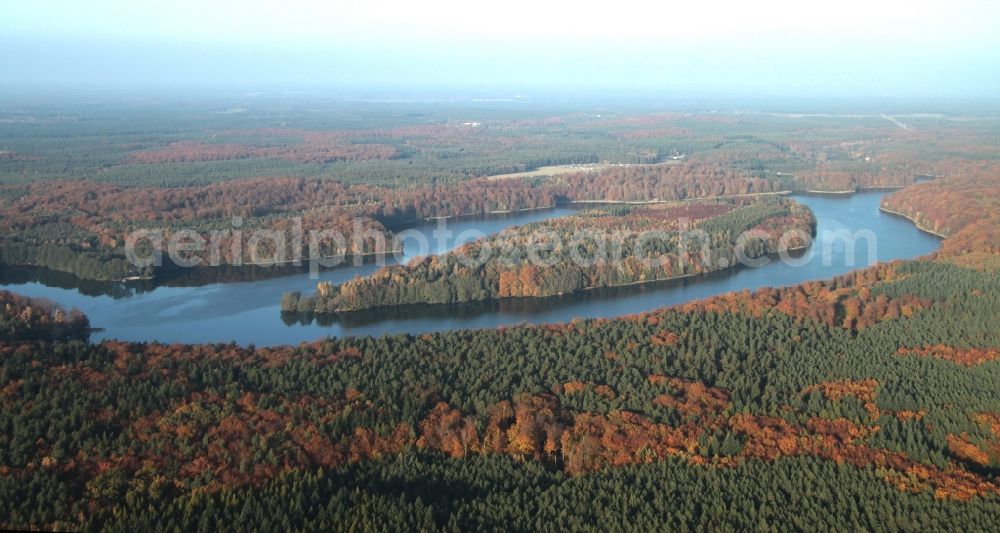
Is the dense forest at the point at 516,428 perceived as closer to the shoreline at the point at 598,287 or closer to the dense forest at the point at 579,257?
the shoreline at the point at 598,287

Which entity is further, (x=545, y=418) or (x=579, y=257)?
(x=579, y=257)

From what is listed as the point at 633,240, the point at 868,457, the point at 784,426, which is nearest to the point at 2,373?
the point at 784,426

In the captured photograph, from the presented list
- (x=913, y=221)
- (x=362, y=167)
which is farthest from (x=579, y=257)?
(x=362, y=167)

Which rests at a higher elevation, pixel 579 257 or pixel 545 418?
pixel 579 257

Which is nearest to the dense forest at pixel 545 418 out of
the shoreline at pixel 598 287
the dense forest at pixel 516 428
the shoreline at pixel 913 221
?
the dense forest at pixel 516 428

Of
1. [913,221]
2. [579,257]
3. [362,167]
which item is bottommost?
[913,221]

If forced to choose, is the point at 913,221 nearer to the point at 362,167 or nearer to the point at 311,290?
the point at 311,290
